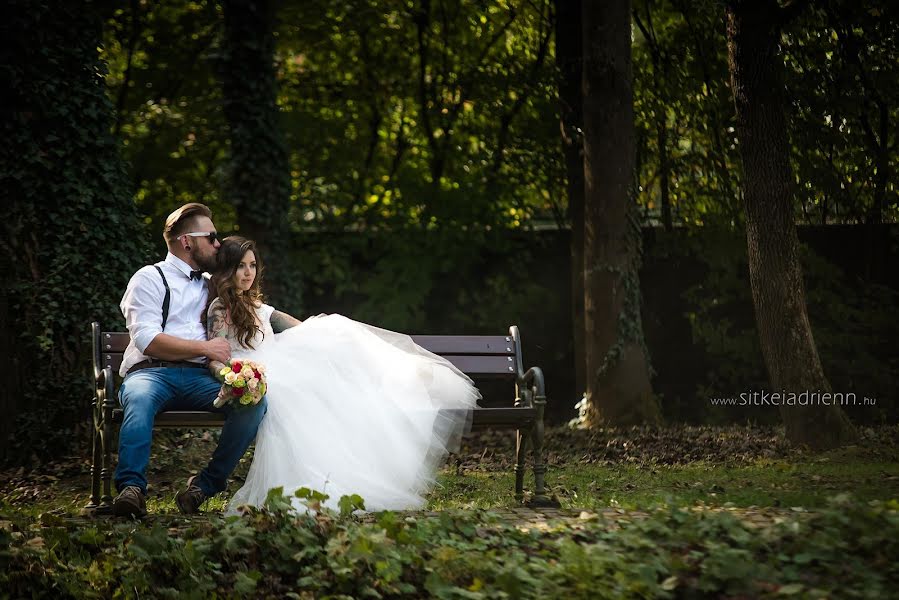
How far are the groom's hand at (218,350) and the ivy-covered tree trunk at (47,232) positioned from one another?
2.60 metres

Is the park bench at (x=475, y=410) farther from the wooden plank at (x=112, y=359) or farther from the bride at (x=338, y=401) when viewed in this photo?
the bride at (x=338, y=401)

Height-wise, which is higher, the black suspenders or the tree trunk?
the tree trunk

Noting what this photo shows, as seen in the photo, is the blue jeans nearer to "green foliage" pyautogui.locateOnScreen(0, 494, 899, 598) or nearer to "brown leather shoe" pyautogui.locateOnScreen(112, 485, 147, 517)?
"brown leather shoe" pyautogui.locateOnScreen(112, 485, 147, 517)

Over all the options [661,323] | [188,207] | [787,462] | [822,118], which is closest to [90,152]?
[188,207]

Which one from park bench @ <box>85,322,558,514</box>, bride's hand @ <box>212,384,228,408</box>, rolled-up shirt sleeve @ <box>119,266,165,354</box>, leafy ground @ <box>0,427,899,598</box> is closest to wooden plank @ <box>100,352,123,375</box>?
park bench @ <box>85,322,558,514</box>

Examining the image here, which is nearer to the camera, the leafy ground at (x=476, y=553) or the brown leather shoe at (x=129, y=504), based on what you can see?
the leafy ground at (x=476, y=553)

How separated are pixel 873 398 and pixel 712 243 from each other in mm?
2528

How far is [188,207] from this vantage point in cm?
644

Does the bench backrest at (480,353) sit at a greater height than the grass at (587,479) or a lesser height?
greater

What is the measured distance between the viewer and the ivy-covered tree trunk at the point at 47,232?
318 inches

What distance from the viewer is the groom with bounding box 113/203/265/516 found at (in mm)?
5484

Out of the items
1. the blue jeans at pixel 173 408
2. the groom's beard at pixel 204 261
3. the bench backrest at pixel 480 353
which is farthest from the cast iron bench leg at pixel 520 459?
the groom's beard at pixel 204 261

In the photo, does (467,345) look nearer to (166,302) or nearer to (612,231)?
(166,302)

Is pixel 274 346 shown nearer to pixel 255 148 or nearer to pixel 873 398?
pixel 255 148
